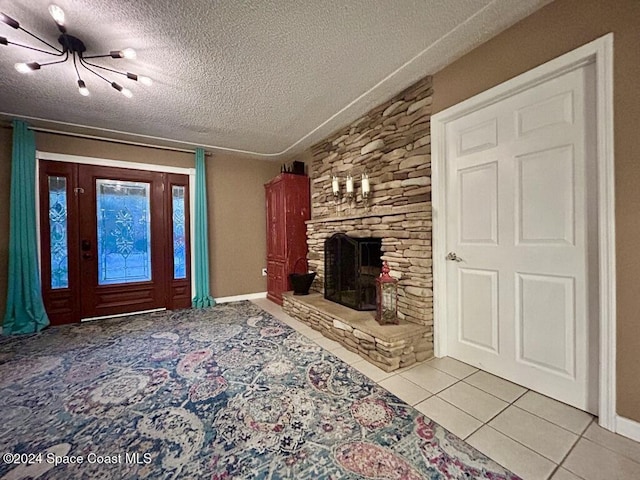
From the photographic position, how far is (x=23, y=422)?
157 centimetres

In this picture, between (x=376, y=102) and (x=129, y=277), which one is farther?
(x=129, y=277)

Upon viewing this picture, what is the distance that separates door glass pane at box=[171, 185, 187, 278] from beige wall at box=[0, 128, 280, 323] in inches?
15.9

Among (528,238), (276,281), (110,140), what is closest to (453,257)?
(528,238)

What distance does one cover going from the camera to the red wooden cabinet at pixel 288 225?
4145mm

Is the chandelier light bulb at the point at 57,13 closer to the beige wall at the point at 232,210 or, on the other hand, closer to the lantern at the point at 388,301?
the beige wall at the point at 232,210

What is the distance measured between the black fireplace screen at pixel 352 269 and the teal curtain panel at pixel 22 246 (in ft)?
11.9

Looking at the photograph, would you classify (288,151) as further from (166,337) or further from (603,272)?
(603,272)

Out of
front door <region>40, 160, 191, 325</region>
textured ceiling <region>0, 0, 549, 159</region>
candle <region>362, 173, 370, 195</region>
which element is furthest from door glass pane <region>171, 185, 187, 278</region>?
candle <region>362, 173, 370, 195</region>

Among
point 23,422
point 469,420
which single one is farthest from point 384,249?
point 23,422

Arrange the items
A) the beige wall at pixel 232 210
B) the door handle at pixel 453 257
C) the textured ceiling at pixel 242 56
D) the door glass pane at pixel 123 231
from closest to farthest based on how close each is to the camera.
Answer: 1. the textured ceiling at pixel 242 56
2. the door handle at pixel 453 257
3. the door glass pane at pixel 123 231
4. the beige wall at pixel 232 210

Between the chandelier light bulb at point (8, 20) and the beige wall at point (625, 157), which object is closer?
the beige wall at point (625, 157)

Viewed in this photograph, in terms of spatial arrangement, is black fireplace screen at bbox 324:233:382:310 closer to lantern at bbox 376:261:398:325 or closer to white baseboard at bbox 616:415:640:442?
lantern at bbox 376:261:398:325

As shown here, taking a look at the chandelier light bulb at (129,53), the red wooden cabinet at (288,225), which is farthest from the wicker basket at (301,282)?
the chandelier light bulb at (129,53)

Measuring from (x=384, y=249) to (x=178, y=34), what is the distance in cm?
246
